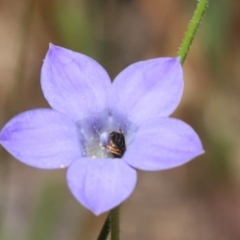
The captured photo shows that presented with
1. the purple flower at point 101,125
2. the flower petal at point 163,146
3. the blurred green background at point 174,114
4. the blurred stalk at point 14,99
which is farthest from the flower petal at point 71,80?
the blurred green background at point 174,114

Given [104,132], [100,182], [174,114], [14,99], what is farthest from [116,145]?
[174,114]

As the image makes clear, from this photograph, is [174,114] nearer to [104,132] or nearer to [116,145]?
[104,132]

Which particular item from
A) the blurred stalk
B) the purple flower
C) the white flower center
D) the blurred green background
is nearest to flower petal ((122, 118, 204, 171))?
the purple flower

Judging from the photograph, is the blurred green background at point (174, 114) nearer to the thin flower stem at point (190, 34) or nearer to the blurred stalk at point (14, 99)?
the blurred stalk at point (14, 99)

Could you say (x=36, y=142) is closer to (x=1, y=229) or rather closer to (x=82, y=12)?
(x=1, y=229)

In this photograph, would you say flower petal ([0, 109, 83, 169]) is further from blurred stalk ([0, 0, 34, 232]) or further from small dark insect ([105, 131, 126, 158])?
blurred stalk ([0, 0, 34, 232])

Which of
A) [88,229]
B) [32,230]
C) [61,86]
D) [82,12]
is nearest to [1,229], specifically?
[32,230]
